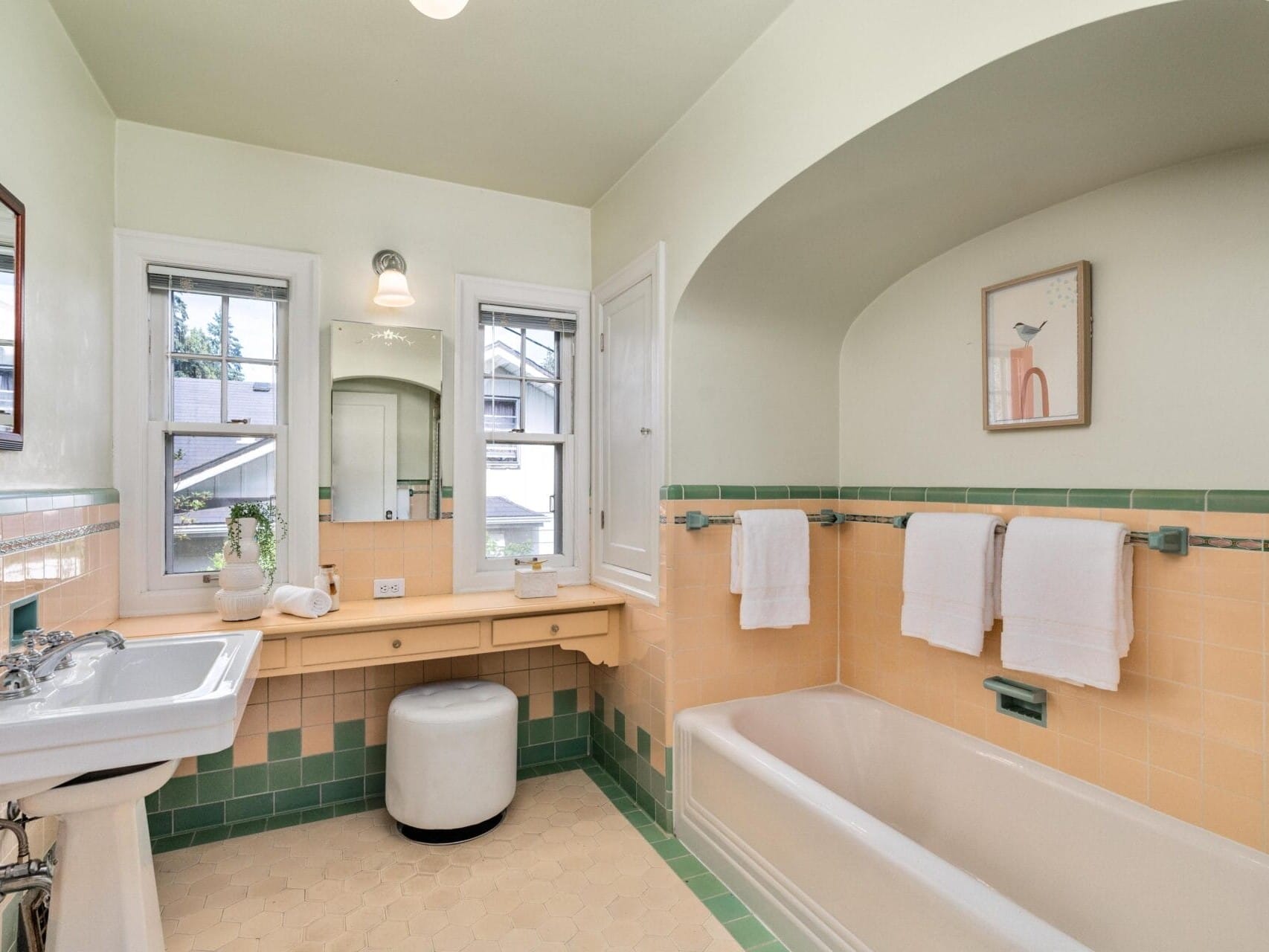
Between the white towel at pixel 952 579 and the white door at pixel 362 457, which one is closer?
the white towel at pixel 952 579

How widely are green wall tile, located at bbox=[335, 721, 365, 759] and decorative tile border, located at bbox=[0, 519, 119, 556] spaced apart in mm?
1092

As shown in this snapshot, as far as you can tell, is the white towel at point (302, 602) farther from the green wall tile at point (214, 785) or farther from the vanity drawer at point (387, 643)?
the green wall tile at point (214, 785)

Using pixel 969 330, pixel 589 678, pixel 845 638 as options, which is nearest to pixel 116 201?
pixel 589 678

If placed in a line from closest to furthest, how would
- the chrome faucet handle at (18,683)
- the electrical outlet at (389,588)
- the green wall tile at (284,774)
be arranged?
the chrome faucet handle at (18,683)
the green wall tile at (284,774)
the electrical outlet at (389,588)

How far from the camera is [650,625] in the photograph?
8.18ft

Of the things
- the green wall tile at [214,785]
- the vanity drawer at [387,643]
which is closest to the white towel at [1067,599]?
the vanity drawer at [387,643]

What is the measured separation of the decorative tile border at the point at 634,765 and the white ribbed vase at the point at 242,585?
4.72 ft

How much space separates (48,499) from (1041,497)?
8.89ft

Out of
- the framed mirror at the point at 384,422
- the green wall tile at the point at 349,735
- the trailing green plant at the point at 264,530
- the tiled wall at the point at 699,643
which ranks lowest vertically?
the green wall tile at the point at 349,735

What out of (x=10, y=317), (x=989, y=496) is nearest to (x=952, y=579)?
(x=989, y=496)

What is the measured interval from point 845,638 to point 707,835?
3.13 feet

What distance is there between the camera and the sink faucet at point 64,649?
1.35 metres

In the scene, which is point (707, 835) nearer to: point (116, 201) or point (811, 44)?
point (811, 44)

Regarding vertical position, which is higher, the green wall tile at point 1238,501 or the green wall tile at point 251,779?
the green wall tile at point 1238,501
